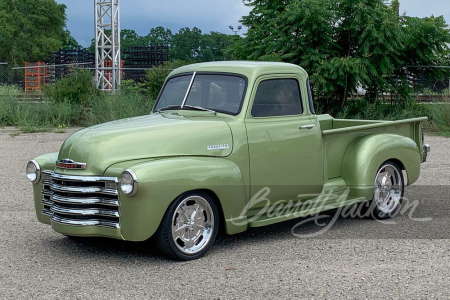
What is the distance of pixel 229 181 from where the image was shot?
239 inches

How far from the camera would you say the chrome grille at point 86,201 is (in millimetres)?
5613

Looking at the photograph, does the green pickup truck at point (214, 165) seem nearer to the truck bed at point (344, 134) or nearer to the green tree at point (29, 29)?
the truck bed at point (344, 134)

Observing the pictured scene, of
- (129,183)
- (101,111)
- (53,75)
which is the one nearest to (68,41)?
(53,75)

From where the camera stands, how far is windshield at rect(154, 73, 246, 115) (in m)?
6.64

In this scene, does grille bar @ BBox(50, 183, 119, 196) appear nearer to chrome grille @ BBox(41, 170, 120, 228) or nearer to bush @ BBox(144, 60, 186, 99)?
chrome grille @ BBox(41, 170, 120, 228)

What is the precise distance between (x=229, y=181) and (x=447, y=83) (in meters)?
16.5

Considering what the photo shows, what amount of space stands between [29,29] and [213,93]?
7633 centimetres

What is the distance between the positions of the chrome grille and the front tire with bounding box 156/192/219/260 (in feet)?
1.44

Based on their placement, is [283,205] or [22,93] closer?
[283,205]

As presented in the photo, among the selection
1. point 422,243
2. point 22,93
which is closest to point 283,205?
point 422,243

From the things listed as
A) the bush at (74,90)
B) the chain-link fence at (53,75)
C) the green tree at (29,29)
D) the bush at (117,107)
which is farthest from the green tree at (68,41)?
the bush at (117,107)

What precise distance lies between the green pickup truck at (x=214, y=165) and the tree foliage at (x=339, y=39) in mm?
10302

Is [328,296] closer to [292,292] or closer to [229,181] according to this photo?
[292,292]

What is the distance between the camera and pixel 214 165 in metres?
6.00
